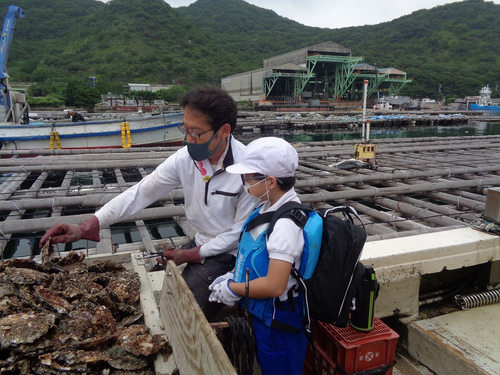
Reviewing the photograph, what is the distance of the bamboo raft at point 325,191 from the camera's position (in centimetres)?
551

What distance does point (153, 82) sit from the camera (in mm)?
74562

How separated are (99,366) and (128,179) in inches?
316

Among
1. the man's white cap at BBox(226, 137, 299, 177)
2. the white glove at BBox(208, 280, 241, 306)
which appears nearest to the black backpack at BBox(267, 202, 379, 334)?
the man's white cap at BBox(226, 137, 299, 177)

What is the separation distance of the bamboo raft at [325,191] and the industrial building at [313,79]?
47.1 metres

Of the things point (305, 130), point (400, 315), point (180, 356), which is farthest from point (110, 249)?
point (305, 130)

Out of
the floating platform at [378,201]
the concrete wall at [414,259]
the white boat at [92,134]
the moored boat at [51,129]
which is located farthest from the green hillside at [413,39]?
the concrete wall at [414,259]

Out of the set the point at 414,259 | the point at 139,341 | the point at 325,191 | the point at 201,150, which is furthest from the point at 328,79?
the point at 139,341

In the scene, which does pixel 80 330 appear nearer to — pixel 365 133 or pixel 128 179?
pixel 128 179

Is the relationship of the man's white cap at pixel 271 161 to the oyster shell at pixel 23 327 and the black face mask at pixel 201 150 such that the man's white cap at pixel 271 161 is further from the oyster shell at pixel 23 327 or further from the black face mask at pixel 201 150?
the oyster shell at pixel 23 327

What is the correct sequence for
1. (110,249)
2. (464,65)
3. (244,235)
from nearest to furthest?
(244,235) < (110,249) < (464,65)

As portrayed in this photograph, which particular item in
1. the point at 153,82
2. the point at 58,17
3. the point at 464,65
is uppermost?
the point at 58,17

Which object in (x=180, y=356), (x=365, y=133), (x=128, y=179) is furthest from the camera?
(x=365, y=133)

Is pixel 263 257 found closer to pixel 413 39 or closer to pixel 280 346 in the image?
pixel 280 346

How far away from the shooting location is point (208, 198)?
255 centimetres
